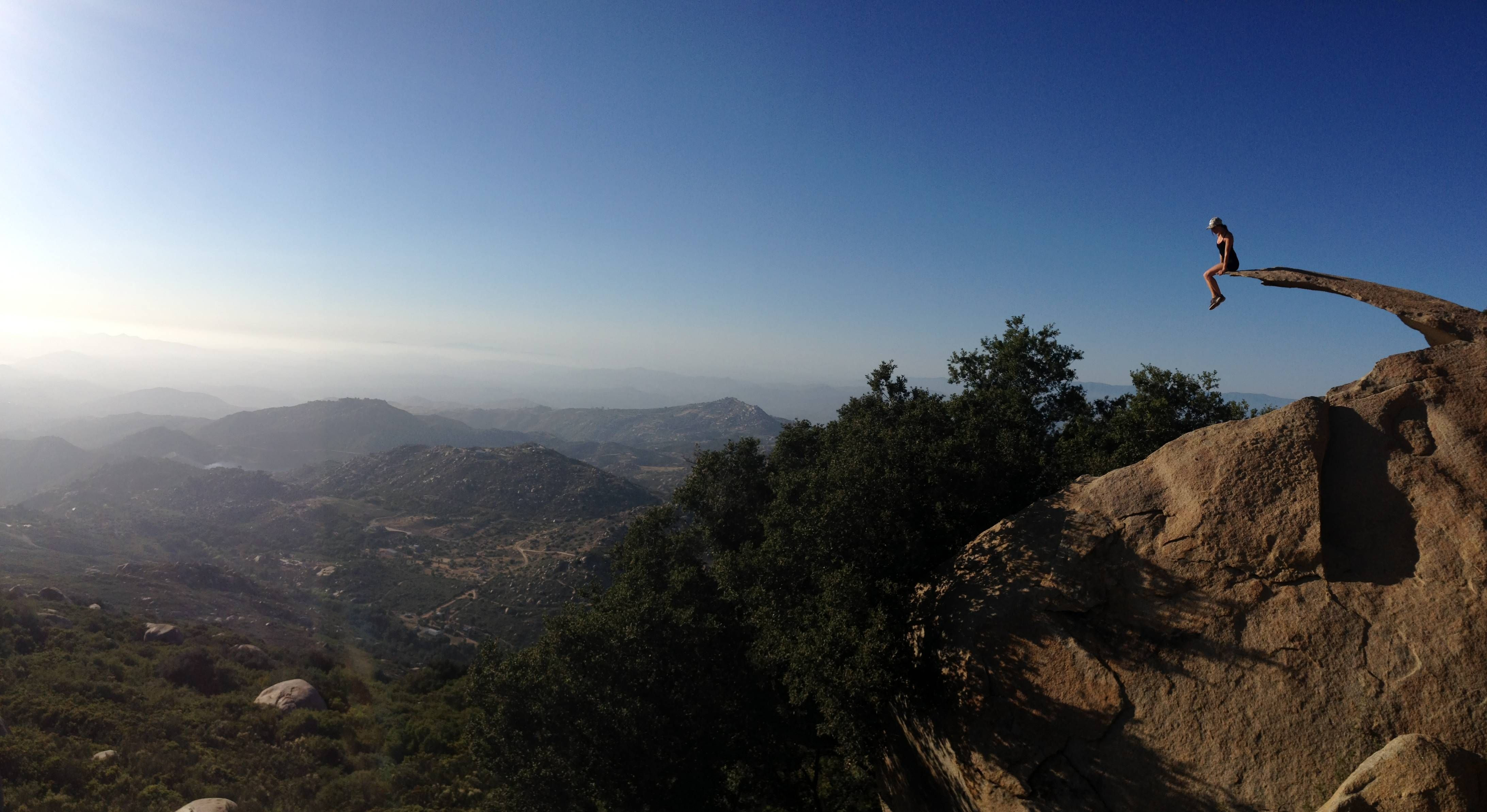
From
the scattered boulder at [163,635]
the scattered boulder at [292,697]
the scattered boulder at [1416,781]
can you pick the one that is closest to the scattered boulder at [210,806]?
the scattered boulder at [292,697]

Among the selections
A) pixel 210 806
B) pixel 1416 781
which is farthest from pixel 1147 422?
pixel 210 806

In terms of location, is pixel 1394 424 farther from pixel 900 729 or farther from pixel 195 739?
pixel 195 739

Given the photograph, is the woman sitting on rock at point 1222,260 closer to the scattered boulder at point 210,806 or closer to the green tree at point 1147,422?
the green tree at point 1147,422

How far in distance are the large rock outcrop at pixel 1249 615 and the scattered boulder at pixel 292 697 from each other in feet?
119

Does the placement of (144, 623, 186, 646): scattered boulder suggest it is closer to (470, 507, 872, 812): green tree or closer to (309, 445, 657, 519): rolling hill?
(470, 507, 872, 812): green tree

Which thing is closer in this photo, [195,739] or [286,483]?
[195,739]

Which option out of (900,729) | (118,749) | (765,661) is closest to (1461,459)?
(900,729)

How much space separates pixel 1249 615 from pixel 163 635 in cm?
6420

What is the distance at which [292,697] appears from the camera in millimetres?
32688

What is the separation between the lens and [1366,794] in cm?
874

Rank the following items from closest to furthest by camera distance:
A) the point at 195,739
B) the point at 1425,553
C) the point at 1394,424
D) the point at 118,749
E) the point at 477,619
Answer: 1. the point at 1425,553
2. the point at 1394,424
3. the point at 118,749
4. the point at 195,739
5. the point at 477,619

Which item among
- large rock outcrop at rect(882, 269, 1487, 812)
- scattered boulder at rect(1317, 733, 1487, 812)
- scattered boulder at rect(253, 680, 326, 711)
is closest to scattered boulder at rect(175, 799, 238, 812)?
scattered boulder at rect(253, 680, 326, 711)

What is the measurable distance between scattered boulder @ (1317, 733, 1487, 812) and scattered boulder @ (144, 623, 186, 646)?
63.0 metres

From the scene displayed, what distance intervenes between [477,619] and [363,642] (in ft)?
51.2
